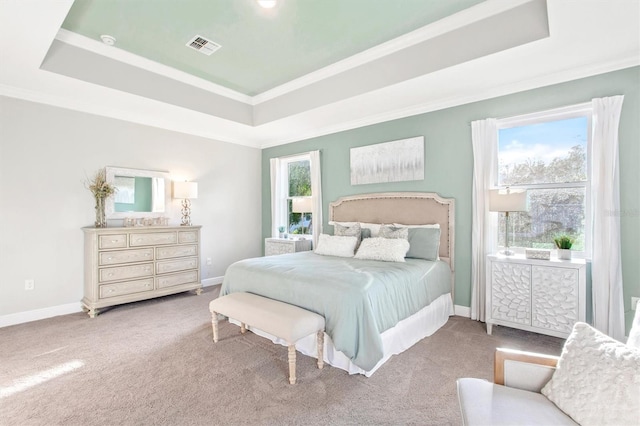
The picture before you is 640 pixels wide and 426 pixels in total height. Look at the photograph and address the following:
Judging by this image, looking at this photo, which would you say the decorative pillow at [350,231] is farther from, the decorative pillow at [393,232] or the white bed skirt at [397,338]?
the white bed skirt at [397,338]

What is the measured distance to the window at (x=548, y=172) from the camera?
3078mm

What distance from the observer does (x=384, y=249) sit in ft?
11.4

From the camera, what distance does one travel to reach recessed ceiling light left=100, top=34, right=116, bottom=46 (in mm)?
3074

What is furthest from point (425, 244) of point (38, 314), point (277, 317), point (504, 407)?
point (38, 314)

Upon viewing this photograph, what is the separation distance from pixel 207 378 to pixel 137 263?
92.6 inches

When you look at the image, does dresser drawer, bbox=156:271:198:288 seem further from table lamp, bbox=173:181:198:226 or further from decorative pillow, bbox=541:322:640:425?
decorative pillow, bbox=541:322:640:425

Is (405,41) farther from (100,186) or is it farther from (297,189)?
(100,186)

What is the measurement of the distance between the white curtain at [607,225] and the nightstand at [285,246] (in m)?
3.55

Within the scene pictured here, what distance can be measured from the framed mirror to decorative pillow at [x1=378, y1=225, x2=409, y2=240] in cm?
322

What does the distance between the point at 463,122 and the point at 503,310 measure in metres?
2.11

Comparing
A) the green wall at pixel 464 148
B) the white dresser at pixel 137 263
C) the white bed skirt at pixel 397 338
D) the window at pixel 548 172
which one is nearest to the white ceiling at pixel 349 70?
the green wall at pixel 464 148

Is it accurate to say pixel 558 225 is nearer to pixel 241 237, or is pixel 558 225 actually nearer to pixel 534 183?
pixel 534 183

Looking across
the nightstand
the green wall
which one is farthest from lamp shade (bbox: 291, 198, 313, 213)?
the nightstand

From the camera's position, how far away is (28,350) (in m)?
2.78
